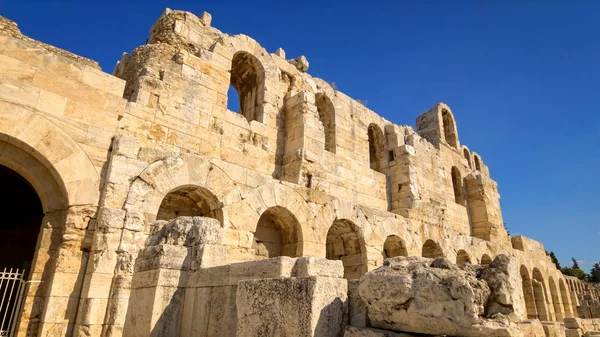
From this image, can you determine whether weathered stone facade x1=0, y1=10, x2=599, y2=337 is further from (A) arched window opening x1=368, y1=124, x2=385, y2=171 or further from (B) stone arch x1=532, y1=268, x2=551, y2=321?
(B) stone arch x1=532, y1=268, x2=551, y2=321

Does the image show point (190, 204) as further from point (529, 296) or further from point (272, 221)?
point (529, 296)

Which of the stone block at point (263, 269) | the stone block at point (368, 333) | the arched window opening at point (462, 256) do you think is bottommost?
the stone block at point (368, 333)

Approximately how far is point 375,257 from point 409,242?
1.62m

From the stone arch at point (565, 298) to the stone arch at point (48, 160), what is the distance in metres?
20.9

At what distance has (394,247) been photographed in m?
10.6

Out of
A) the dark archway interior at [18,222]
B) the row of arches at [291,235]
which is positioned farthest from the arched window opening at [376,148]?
the dark archway interior at [18,222]

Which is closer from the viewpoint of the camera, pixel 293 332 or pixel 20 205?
pixel 293 332

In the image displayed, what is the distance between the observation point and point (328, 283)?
3066 millimetres

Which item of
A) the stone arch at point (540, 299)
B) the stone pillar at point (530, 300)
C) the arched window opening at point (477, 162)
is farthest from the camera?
the arched window opening at point (477, 162)

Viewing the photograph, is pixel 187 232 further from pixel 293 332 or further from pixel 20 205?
pixel 20 205

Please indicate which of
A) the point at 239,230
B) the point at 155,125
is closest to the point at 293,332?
the point at 239,230

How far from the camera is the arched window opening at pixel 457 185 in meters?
16.7

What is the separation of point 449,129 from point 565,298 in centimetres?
1001

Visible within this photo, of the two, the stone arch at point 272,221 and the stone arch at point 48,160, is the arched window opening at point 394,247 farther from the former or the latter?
the stone arch at point 48,160
